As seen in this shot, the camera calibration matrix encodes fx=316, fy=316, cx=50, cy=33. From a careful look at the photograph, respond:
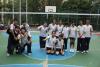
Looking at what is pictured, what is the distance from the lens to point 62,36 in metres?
15.2

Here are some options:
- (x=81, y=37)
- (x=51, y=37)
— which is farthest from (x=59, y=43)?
(x=81, y=37)

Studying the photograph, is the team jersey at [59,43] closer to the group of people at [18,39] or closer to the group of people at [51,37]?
the group of people at [51,37]

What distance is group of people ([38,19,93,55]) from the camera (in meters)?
14.9

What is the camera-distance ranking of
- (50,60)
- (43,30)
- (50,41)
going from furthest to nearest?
(43,30) < (50,41) < (50,60)

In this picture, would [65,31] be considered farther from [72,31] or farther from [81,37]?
[81,37]

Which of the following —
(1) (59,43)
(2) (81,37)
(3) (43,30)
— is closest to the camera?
(1) (59,43)

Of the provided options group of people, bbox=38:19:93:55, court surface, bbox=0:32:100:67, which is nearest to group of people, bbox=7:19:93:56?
group of people, bbox=38:19:93:55

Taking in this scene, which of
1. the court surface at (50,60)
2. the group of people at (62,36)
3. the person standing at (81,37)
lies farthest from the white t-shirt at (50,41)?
the person standing at (81,37)

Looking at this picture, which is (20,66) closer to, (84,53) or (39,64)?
(39,64)

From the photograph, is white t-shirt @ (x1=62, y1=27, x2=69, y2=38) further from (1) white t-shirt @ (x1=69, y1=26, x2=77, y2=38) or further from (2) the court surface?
(2) the court surface

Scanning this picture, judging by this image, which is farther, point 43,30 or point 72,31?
point 43,30

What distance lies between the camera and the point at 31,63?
12680 millimetres

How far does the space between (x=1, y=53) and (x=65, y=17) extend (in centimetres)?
1566

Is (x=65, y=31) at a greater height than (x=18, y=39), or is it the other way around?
(x=65, y=31)
